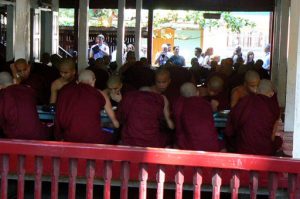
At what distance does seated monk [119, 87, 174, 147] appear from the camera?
5.41 m

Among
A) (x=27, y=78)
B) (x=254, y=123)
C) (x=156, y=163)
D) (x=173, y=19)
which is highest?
(x=173, y=19)

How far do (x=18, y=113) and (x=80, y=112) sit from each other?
556mm

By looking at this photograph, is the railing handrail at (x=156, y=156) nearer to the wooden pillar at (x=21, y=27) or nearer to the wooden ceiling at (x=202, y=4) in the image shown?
the wooden pillar at (x=21, y=27)

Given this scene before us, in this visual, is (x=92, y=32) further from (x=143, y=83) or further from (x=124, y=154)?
(x=124, y=154)

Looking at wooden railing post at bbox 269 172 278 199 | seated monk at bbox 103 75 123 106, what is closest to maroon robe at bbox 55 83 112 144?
seated monk at bbox 103 75 123 106

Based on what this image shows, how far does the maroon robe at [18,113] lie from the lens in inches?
211

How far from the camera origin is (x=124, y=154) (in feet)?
9.65

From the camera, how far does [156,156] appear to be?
2922 mm

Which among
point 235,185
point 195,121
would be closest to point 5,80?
point 195,121

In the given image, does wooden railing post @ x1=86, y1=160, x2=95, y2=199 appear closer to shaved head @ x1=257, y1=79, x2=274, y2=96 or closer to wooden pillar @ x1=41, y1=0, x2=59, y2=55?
shaved head @ x1=257, y1=79, x2=274, y2=96

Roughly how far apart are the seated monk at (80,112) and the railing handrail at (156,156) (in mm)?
2406

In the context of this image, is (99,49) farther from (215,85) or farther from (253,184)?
(253,184)

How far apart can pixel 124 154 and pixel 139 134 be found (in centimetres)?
256

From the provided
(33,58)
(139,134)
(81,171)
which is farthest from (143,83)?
(33,58)
